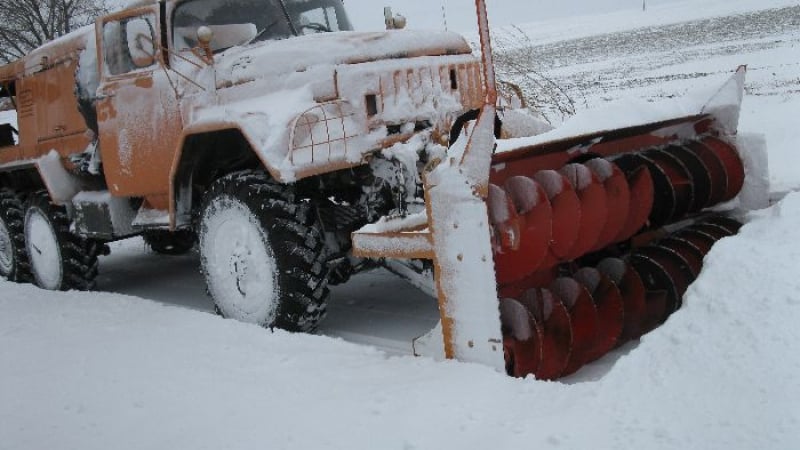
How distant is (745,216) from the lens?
501 cm

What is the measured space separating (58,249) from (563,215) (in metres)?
4.77

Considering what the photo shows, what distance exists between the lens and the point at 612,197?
13.0 ft

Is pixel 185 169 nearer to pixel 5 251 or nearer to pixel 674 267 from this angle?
pixel 674 267

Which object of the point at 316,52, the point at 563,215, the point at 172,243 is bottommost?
the point at 172,243

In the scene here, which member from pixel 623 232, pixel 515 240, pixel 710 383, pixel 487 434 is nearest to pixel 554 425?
pixel 487 434

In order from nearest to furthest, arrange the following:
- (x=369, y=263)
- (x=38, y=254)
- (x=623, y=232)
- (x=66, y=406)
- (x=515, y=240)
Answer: (x=515, y=240) → (x=66, y=406) → (x=623, y=232) → (x=369, y=263) → (x=38, y=254)

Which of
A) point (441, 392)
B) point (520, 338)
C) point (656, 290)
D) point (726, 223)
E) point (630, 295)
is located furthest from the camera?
point (726, 223)

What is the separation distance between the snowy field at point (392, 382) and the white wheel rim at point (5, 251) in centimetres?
223

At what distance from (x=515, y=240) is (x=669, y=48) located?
26.2 metres

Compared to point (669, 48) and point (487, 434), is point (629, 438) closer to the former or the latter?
point (487, 434)

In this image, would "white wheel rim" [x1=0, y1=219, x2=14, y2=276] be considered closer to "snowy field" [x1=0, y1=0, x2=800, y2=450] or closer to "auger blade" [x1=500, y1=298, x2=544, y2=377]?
"snowy field" [x1=0, y1=0, x2=800, y2=450]

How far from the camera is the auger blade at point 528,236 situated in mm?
3465

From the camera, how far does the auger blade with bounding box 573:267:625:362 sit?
383 cm

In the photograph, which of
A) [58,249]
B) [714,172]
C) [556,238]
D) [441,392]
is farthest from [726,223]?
[58,249]
